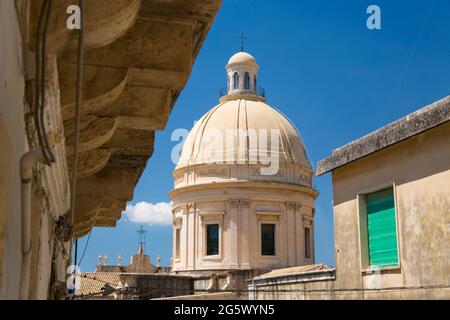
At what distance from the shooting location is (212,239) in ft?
125

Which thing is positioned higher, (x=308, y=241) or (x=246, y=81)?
(x=246, y=81)

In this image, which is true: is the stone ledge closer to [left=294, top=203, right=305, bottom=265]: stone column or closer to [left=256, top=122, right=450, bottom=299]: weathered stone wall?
[left=256, top=122, right=450, bottom=299]: weathered stone wall

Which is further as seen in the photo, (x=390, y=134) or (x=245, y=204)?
(x=245, y=204)

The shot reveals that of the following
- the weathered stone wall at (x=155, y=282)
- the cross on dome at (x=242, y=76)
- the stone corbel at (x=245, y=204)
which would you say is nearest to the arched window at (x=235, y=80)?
the cross on dome at (x=242, y=76)

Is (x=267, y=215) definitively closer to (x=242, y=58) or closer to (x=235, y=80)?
(x=235, y=80)

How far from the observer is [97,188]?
26.4 ft

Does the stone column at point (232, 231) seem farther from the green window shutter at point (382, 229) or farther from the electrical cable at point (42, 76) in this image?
the electrical cable at point (42, 76)

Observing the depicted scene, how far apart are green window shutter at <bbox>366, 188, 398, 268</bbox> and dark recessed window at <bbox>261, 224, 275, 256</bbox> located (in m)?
27.5

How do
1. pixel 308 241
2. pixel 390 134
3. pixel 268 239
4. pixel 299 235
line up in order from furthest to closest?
pixel 308 241 → pixel 299 235 → pixel 268 239 → pixel 390 134

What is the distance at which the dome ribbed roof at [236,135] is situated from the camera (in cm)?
3853

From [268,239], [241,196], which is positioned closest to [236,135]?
[241,196]

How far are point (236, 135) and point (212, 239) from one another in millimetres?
6704
